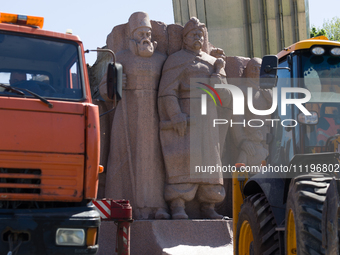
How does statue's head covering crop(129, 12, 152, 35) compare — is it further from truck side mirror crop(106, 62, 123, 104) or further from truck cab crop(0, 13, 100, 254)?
truck cab crop(0, 13, 100, 254)

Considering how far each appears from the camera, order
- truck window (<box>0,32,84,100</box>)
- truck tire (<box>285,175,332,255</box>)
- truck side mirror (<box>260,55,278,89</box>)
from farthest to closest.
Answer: truck window (<box>0,32,84,100</box>)
truck side mirror (<box>260,55,278,89</box>)
truck tire (<box>285,175,332,255</box>)

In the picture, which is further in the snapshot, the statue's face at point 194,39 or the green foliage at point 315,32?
the green foliage at point 315,32

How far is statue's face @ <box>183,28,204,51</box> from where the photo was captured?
34.8 feet

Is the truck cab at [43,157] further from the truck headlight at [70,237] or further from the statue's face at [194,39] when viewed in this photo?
the statue's face at [194,39]

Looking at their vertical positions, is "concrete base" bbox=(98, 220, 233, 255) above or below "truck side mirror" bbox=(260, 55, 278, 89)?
below

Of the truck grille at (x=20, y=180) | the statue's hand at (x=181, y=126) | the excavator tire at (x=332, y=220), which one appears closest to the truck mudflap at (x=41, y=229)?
the truck grille at (x=20, y=180)

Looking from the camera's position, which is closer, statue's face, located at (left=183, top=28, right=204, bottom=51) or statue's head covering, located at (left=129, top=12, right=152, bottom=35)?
statue's head covering, located at (left=129, top=12, right=152, bottom=35)

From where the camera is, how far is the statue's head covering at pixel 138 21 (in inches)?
411

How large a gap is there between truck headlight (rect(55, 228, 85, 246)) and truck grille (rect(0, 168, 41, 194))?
0.48 meters

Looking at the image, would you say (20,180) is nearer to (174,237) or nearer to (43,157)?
(43,157)

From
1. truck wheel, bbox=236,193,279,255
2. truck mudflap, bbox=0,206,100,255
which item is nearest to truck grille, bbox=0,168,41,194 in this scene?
truck mudflap, bbox=0,206,100,255

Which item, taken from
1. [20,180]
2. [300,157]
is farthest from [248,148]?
[20,180]

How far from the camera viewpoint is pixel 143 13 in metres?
10.5

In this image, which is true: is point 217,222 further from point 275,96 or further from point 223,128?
point 275,96
